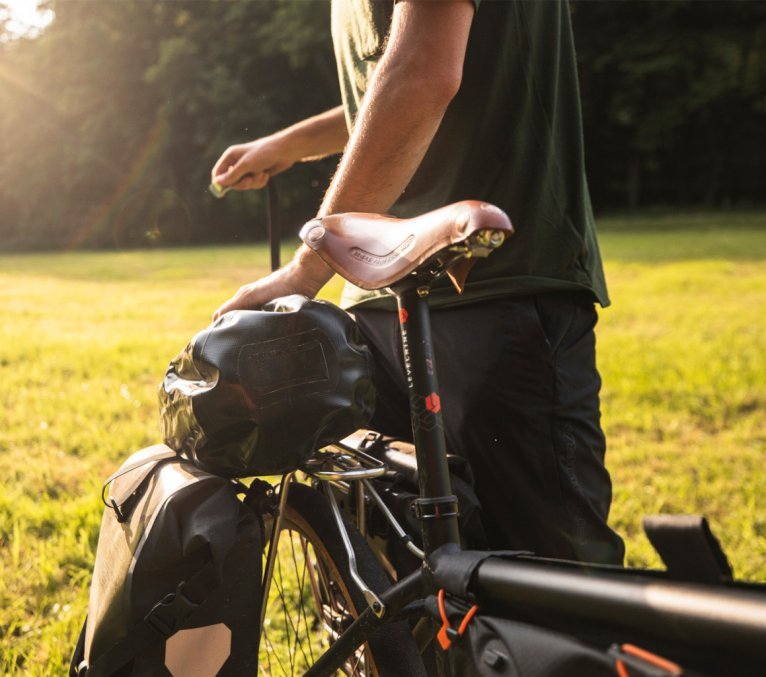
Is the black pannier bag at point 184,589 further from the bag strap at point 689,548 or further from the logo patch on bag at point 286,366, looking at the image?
the bag strap at point 689,548

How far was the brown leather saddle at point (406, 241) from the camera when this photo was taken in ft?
4.36

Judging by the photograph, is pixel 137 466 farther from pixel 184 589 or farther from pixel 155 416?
pixel 155 416

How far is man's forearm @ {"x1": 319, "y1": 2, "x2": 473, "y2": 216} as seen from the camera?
1626mm

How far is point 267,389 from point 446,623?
1.95 ft

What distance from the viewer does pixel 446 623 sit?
141cm

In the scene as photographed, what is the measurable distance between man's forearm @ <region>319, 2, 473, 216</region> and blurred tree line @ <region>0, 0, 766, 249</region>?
107 ft

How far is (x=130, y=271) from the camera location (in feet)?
65.3

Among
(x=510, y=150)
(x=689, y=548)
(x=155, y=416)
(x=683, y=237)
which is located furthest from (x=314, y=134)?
(x=683, y=237)

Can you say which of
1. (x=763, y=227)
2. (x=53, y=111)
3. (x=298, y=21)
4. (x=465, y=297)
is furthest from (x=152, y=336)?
(x=53, y=111)

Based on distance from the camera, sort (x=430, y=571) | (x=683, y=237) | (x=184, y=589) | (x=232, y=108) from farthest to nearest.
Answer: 1. (x=232, y=108)
2. (x=683, y=237)
3. (x=184, y=589)
4. (x=430, y=571)

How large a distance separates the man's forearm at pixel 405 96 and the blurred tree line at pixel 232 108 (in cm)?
3270

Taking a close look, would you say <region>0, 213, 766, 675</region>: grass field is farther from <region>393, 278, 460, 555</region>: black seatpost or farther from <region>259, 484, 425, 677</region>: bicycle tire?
<region>393, 278, 460, 555</region>: black seatpost

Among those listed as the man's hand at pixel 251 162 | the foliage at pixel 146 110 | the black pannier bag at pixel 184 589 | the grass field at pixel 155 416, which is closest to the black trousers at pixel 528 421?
the black pannier bag at pixel 184 589

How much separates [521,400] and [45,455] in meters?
3.75
